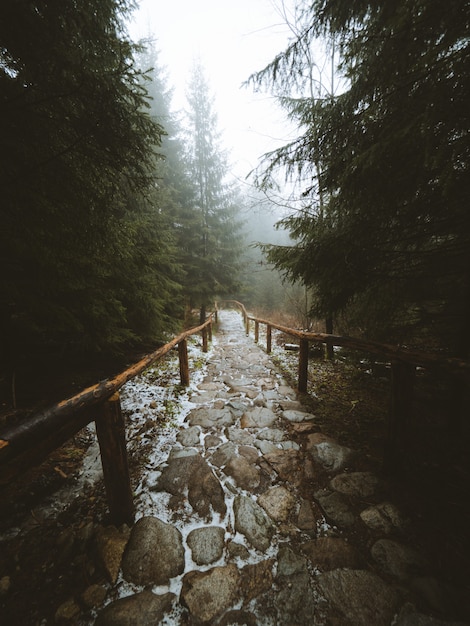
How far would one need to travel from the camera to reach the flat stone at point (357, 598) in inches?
54.2

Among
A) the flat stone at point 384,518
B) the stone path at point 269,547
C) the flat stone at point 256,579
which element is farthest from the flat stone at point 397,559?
the flat stone at point 256,579

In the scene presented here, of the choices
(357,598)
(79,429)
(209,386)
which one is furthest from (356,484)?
(209,386)

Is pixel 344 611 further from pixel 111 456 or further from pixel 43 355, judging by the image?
pixel 43 355

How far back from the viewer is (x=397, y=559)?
1669mm

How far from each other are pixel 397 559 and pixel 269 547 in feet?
3.04

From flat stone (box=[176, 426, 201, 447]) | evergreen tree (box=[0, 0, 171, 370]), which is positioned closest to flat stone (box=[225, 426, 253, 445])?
flat stone (box=[176, 426, 201, 447])

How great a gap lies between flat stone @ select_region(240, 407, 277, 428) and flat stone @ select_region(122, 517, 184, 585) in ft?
5.59

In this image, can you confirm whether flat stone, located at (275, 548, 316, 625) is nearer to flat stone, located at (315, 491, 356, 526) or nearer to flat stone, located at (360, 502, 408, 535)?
flat stone, located at (315, 491, 356, 526)

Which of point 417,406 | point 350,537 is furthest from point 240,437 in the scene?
point 417,406

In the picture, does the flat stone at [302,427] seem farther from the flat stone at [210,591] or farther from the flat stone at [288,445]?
the flat stone at [210,591]

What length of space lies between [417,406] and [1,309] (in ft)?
20.4

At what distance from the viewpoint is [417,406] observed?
3629mm

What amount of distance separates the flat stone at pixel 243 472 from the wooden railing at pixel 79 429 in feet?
3.39

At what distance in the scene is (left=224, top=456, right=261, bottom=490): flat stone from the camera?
2.41 metres
